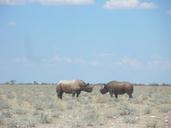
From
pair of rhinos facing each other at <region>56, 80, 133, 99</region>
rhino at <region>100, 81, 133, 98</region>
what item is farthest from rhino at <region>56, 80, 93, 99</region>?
rhino at <region>100, 81, 133, 98</region>

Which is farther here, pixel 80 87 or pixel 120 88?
pixel 80 87

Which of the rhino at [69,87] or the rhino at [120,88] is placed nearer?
the rhino at [69,87]

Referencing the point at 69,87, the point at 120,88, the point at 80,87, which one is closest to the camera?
the point at 69,87

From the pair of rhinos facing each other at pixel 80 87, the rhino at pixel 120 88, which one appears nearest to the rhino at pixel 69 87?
the pair of rhinos facing each other at pixel 80 87

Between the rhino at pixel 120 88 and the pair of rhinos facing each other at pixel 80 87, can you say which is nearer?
the pair of rhinos facing each other at pixel 80 87

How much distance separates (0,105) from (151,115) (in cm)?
823

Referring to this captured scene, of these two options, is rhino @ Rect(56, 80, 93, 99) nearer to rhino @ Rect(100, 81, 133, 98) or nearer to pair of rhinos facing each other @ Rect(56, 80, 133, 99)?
pair of rhinos facing each other @ Rect(56, 80, 133, 99)

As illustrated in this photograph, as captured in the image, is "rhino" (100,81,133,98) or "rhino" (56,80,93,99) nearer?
"rhino" (56,80,93,99)

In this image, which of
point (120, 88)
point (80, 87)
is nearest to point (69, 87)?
point (80, 87)

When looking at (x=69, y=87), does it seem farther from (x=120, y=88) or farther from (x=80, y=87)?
(x=120, y=88)

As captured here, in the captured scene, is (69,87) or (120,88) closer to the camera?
(69,87)

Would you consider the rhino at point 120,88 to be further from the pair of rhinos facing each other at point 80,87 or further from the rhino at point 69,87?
the rhino at point 69,87

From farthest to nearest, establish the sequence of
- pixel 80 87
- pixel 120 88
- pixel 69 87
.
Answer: pixel 80 87
pixel 120 88
pixel 69 87

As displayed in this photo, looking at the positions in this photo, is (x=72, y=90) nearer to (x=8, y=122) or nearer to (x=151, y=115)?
(x=151, y=115)
